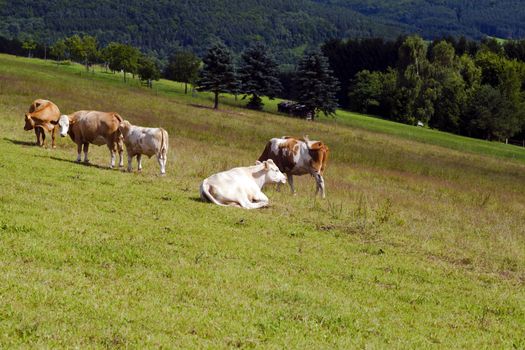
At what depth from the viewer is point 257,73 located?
83938 mm

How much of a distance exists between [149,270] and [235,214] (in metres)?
5.32

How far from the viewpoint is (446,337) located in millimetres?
8016

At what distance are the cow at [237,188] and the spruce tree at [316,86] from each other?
223ft

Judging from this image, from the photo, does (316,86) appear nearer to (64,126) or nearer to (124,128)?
(64,126)

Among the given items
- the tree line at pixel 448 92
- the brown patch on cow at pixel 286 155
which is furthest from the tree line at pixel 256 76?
the brown patch on cow at pixel 286 155

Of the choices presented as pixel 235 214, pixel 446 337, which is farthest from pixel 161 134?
pixel 446 337

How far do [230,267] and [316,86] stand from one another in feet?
247

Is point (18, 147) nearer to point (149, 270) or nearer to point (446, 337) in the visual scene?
point (149, 270)

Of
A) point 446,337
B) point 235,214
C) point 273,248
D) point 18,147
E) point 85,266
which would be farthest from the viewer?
point 18,147

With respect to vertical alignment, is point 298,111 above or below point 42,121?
below

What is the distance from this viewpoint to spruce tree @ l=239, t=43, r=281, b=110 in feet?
274

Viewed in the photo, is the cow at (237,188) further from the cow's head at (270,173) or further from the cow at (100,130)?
the cow at (100,130)

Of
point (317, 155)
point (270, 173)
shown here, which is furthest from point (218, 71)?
point (270, 173)

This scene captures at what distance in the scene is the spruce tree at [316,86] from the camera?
83250mm
